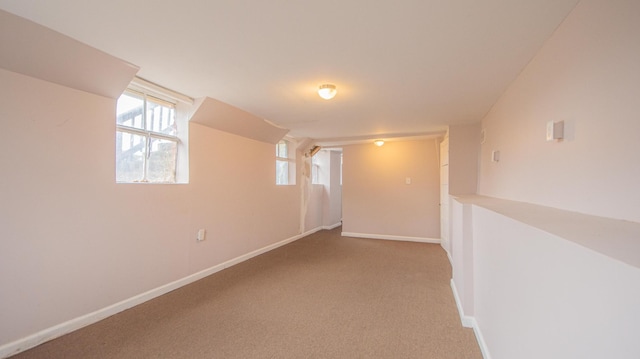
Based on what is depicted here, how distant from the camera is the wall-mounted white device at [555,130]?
1.56 metres

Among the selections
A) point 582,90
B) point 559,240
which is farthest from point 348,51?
point 559,240

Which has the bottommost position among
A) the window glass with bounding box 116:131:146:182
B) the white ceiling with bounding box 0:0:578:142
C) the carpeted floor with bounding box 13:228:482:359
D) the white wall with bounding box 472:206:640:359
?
the carpeted floor with bounding box 13:228:482:359

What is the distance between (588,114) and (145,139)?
11.6 ft

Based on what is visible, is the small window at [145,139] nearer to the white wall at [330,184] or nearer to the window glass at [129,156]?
the window glass at [129,156]

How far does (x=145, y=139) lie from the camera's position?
9.59 ft

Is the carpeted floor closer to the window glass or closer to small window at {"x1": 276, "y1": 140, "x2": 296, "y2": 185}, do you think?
the window glass

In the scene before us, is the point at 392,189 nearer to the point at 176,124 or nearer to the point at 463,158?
the point at 463,158

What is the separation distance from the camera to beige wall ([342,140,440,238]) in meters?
5.75

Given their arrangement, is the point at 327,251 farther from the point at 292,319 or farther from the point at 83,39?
the point at 83,39

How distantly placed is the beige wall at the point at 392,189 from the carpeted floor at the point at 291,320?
6.45 ft

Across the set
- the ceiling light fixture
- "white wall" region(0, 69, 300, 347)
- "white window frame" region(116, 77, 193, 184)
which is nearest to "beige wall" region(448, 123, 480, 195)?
the ceiling light fixture

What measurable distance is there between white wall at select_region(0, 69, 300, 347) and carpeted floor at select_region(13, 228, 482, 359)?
284mm

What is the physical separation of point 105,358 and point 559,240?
264 centimetres

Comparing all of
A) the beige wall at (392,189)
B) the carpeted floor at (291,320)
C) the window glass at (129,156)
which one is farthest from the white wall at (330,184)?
the window glass at (129,156)
